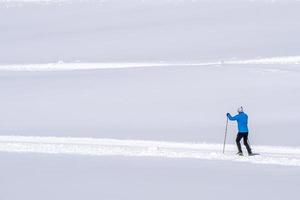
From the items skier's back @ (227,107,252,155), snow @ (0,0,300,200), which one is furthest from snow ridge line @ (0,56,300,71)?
skier's back @ (227,107,252,155)

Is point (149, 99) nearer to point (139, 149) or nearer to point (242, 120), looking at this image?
point (139, 149)

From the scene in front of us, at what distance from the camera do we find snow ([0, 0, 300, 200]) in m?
11.9

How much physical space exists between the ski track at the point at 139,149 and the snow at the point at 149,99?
0.03 meters

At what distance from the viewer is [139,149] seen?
1488 centimetres

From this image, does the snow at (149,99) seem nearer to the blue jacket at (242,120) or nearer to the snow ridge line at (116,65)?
the snow ridge line at (116,65)

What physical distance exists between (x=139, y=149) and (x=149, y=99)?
3.52 m

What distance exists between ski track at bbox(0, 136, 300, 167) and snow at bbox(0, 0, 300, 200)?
0.08 ft

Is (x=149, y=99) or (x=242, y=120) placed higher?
(x=149, y=99)

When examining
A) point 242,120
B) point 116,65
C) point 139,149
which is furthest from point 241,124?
point 116,65

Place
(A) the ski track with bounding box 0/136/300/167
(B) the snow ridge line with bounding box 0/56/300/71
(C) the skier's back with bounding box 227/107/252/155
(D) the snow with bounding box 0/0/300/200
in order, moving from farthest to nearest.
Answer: (B) the snow ridge line with bounding box 0/56/300/71
(C) the skier's back with bounding box 227/107/252/155
(A) the ski track with bounding box 0/136/300/167
(D) the snow with bounding box 0/0/300/200

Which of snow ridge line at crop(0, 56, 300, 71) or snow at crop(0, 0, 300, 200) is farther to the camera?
snow ridge line at crop(0, 56, 300, 71)

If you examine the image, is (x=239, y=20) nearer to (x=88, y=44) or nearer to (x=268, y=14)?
(x=268, y=14)

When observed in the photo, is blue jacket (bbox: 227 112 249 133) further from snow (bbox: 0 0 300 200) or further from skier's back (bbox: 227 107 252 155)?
snow (bbox: 0 0 300 200)

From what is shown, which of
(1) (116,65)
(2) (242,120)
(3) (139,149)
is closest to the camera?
(2) (242,120)
